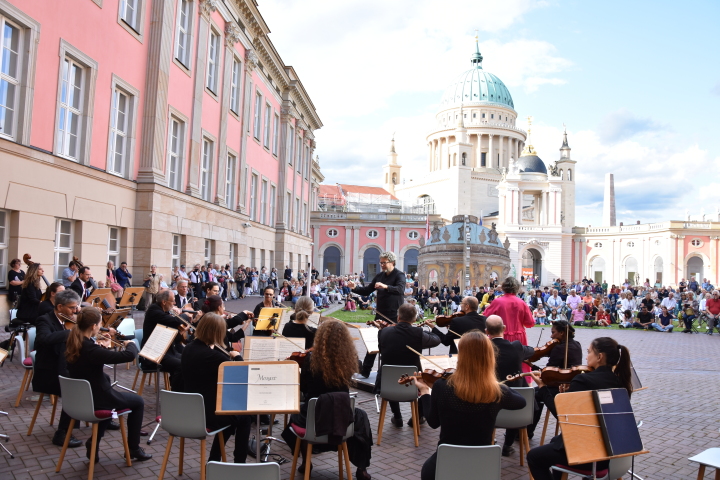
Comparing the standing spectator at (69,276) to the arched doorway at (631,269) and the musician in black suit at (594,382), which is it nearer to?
the musician in black suit at (594,382)

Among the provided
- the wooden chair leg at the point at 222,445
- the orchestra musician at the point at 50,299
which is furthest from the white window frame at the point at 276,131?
the wooden chair leg at the point at 222,445

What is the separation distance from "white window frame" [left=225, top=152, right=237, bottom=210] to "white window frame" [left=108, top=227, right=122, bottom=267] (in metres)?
9.82

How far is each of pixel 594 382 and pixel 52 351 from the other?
229 inches

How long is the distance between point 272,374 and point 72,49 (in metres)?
13.1

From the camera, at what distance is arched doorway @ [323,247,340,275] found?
71.9 meters

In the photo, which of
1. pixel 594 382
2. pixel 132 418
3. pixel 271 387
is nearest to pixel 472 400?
pixel 594 382

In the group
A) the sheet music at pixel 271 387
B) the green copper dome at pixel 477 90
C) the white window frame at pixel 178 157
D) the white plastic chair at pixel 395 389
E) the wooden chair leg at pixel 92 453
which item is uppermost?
the green copper dome at pixel 477 90

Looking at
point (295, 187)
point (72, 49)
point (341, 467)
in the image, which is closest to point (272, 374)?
point (341, 467)

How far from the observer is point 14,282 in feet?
37.1

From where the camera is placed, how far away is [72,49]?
561 inches

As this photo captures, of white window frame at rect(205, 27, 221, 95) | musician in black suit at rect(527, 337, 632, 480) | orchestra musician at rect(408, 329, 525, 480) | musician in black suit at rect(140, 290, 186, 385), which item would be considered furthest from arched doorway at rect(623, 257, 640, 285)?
orchestra musician at rect(408, 329, 525, 480)

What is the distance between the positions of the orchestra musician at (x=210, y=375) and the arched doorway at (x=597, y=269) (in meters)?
79.7

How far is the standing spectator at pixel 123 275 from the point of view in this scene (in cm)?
1620

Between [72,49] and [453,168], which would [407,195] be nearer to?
[453,168]
